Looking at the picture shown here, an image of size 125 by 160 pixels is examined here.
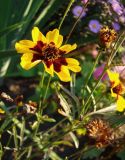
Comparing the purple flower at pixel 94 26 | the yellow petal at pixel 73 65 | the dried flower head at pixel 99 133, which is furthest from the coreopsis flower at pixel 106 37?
the purple flower at pixel 94 26

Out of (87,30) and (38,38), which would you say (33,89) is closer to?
(87,30)

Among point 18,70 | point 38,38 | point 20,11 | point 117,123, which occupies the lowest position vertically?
point 117,123

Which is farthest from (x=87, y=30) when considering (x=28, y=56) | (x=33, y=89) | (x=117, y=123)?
(x=28, y=56)

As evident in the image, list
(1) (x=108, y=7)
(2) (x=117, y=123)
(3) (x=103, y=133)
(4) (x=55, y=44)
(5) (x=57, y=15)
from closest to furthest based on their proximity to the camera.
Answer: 1. (3) (x=103, y=133)
2. (4) (x=55, y=44)
3. (2) (x=117, y=123)
4. (1) (x=108, y=7)
5. (5) (x=57, y=15)

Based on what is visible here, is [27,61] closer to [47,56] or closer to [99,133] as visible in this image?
[47,56]

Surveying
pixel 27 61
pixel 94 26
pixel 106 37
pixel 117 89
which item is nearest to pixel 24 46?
pixel 27 61

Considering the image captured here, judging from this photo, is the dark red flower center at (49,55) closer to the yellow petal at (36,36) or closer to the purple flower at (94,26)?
the yellow petal at (36,36)

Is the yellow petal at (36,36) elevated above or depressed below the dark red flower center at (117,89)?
above

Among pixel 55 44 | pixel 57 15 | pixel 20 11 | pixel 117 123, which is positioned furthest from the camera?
pixel 57 15
